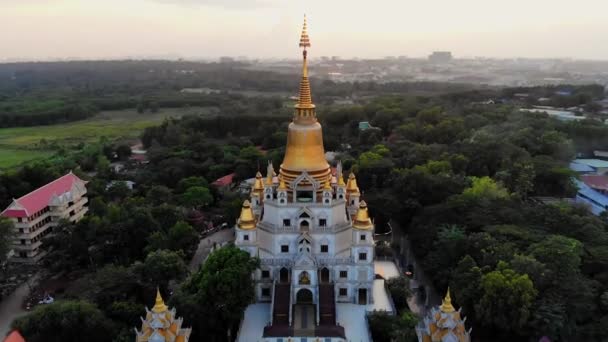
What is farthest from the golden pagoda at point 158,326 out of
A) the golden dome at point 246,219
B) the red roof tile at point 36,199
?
the red roof tile at point 36,199

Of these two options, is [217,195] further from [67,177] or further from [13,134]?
[13,134]

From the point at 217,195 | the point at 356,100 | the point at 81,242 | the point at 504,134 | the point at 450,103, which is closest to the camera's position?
the point at 81,242

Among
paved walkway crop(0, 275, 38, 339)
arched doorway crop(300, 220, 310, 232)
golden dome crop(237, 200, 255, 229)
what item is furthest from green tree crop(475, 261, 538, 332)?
paved walkway crop(0, 275, 38, 339)

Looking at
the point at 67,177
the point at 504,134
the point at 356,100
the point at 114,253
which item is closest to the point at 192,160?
the point at 67,177

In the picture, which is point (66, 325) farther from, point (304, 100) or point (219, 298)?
point (304, 100)

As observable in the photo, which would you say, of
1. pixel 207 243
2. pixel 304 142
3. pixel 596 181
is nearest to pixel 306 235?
pixel 304 142

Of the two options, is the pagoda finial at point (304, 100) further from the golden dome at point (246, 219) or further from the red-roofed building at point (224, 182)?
the red-roofed building at point (224, 182)
